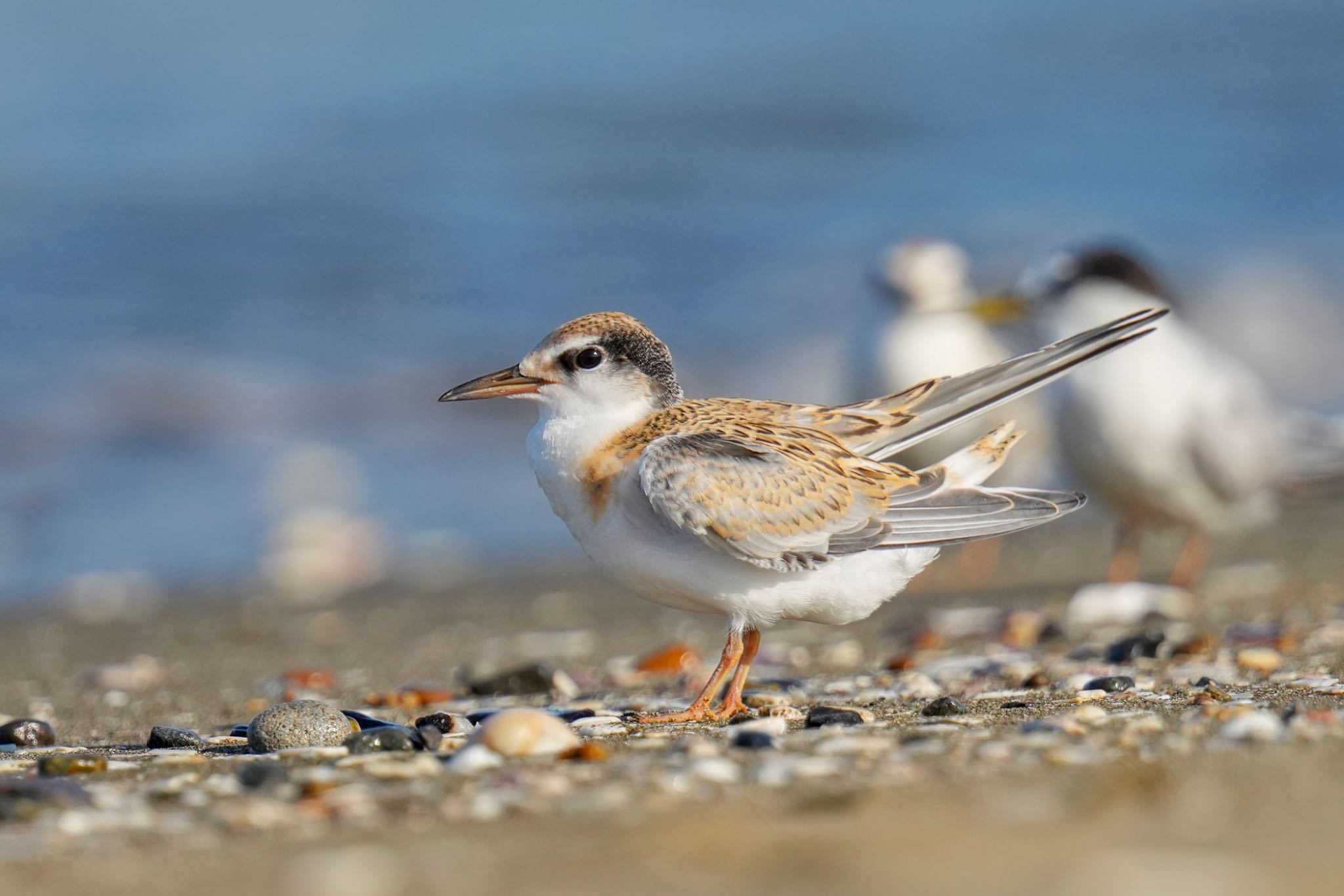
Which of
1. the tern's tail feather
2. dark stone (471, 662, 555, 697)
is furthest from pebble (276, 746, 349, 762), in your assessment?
the tern's tail feather

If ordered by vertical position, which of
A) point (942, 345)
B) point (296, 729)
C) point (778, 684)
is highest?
point (942, 345)

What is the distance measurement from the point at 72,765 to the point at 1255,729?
2511 millimetres

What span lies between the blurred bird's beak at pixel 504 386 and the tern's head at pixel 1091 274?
15.3 ft

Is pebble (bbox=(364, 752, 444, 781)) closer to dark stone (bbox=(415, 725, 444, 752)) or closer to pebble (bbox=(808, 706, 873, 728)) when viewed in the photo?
dark stone (bbox=(415, 725, 444, 752))

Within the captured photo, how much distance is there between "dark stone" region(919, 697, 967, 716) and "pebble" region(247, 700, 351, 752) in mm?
1416

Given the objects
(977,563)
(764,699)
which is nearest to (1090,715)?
(764,699)

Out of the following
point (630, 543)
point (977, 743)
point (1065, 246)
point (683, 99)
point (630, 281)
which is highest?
point (683, 99)

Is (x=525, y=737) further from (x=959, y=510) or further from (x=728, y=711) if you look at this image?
(x=959, y=510)

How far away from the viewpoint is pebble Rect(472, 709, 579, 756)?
3.51 m

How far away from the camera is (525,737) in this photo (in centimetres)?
352

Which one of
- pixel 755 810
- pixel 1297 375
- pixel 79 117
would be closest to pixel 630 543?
pixel 755 810

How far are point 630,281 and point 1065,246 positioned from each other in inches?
356

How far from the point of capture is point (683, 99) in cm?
2559

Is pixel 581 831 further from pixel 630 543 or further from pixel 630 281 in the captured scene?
pixel 630 281
